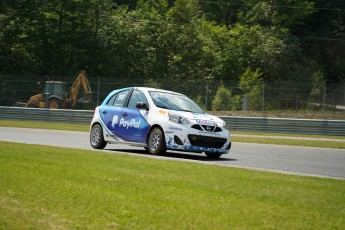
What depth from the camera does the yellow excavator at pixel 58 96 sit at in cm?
3628

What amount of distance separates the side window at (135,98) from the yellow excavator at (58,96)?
1998 centimetres

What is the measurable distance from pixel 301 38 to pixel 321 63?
3.24m

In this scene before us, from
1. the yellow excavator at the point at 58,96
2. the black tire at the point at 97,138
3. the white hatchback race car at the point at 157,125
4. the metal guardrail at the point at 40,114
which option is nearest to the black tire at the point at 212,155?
the white hatchback race car at the point at 157,125

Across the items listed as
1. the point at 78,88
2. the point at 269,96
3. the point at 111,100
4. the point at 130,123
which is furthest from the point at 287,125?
the point at 130,123

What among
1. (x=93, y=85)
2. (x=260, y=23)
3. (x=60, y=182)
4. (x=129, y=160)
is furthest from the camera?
(x=260, y=23)

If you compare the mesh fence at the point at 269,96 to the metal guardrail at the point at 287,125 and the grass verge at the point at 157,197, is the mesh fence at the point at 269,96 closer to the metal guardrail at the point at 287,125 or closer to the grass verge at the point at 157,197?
the metal guardrail at the point at 287,125

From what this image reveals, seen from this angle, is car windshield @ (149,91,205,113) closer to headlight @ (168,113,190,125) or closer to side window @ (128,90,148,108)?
side window @ (128,90,148,108)

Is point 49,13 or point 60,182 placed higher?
point 49,13

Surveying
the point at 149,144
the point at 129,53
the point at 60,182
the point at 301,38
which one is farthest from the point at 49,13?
the point at 60,182

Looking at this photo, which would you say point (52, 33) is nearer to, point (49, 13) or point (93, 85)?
point (49, 13)

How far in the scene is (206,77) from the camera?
54125 mm

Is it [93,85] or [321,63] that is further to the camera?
[321,63]

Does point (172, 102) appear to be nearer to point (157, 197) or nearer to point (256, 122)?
point (157, 197)

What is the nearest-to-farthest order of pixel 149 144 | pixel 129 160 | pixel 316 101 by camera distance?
pixel 129 160 → pixel 149 144 → pixel 316 101
